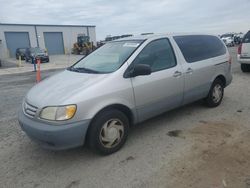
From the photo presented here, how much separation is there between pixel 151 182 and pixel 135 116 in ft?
3.89

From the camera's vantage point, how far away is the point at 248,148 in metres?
3.54

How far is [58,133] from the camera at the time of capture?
3.09 meters

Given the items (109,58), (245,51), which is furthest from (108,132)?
(245,51)

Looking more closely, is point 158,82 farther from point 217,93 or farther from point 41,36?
point 41,36

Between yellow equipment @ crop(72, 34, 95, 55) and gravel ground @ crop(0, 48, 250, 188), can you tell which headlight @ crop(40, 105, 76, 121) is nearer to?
gravel ground @ crop(0, 48, 250, 188)

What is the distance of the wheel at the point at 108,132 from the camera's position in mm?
3354

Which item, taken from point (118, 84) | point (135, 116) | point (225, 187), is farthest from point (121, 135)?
point (225, 187)

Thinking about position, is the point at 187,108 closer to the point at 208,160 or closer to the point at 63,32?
the point at 208,160

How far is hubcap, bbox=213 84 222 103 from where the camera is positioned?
5.42 meters

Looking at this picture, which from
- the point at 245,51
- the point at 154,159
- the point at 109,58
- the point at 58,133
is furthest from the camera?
the point at 245,51

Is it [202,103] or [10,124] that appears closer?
[10,124]

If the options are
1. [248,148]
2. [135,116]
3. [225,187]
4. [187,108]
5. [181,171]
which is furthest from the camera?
[187,108]

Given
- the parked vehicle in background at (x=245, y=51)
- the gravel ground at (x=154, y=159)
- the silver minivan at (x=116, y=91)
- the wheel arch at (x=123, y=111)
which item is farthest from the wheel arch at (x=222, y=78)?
the parked vehicle in background at (x=245, y=51)

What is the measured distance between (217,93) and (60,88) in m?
3.57
